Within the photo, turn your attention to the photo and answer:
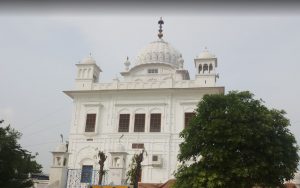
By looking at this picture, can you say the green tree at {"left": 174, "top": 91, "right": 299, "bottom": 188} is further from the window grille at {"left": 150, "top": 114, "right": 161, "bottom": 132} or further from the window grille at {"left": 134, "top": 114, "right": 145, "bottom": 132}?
the window grille at {"left": 134, "top": 114, "right": 145, "bottom": 132}

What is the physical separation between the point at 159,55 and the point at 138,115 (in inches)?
284

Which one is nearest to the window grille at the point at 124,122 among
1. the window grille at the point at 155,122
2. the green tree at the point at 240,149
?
the window grille at the point at 155,122

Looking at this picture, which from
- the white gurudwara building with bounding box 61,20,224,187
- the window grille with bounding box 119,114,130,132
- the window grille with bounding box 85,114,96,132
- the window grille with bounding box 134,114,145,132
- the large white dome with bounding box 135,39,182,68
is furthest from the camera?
the large white dome with bounding box 135,39,182,68

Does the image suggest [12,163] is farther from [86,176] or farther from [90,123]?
[90,123]

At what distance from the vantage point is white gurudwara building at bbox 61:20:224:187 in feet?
97.0

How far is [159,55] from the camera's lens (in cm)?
3591

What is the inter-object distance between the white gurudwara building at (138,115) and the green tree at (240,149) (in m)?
10.8

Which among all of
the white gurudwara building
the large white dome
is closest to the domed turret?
the white gurudwara building

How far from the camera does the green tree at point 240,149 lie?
17141mm

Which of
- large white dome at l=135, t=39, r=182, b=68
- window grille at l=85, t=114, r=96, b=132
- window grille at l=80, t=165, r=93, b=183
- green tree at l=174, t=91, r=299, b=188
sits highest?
large white dome at l=135, t=39, r=182, b=68

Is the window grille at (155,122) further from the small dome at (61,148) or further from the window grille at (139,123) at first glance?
the small dome at (61,148)

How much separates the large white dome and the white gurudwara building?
2759mm

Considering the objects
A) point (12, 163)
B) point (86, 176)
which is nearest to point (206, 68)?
point (86, 176)

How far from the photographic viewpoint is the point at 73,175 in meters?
20.1
